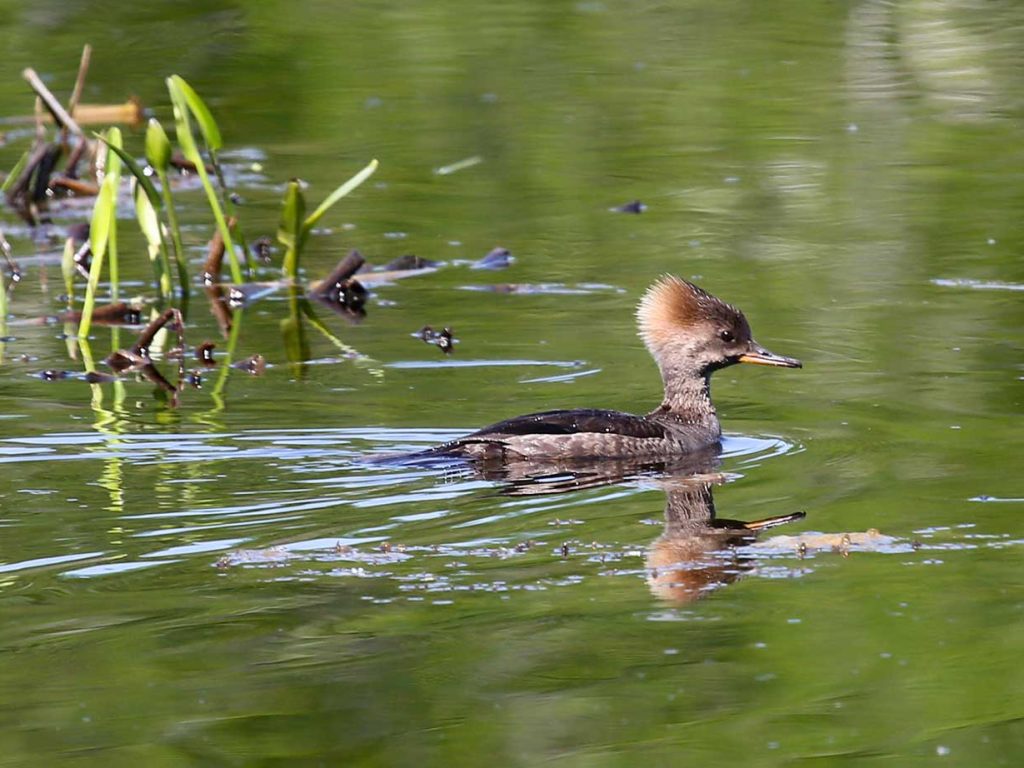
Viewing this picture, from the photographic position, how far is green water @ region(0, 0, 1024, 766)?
Answer: 543 cm

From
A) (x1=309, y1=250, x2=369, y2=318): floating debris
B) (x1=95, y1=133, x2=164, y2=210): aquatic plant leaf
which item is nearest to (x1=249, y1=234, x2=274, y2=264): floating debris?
(x1=309, y1=250, x2=369, y2=318): floating debris

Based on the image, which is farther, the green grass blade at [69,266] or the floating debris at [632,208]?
the floating debris at [632,208]

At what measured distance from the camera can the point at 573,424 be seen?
27.7 feet

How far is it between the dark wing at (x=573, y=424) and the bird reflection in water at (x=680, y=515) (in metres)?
0.15

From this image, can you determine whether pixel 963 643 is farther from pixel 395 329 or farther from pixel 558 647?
pixel 395 329

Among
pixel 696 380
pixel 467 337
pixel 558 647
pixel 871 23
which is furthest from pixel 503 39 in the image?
pixel 558 647

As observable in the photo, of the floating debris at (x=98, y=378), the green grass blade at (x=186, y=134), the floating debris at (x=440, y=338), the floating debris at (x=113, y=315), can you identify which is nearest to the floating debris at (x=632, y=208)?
the floating debris at (x=440, y=338)

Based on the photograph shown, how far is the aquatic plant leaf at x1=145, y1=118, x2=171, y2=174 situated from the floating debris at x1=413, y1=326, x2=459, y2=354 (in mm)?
1759

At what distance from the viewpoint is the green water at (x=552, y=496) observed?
5434mm

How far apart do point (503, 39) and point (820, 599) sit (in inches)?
601

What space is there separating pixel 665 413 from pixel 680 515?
179 cm

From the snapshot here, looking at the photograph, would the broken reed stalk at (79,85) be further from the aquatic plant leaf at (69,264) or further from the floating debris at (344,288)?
the floating debris at (344,288)

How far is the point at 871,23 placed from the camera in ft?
69.4

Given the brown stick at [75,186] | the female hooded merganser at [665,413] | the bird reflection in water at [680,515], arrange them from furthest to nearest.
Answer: the brown stick at [75,186] < the female hooded merganser at [665,413] < the bird reflection in water at [680,515]
